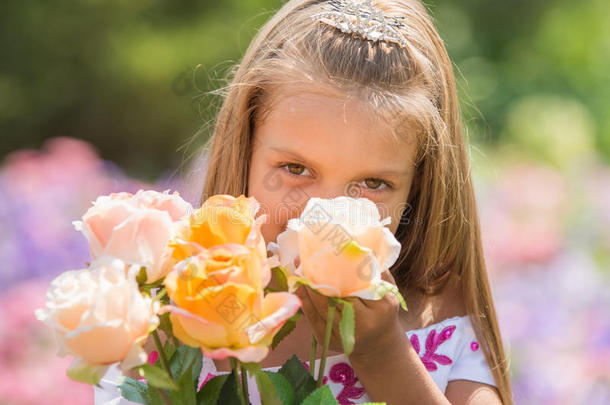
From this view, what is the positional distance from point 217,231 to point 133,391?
0.23 m

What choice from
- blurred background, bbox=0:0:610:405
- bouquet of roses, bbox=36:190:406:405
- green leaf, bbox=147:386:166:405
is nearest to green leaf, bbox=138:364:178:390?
bouquet of roses, bbox=36:190:406:405

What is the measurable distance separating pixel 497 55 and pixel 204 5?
238 centimetres

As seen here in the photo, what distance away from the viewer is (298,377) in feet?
2.79

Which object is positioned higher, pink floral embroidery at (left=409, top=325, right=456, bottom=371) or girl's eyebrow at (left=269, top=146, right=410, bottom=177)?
girl's eyebrow at (left=269, top=146, right=410, bottom=177)

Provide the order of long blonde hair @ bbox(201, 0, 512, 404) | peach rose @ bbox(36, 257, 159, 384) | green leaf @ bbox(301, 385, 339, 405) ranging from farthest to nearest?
long blonde hair @ bbox(201, 0, 512, 404) < green leaf @ bbox(301, 385, 339, 405) < peach rose @ bbox(36, 257, 159, 384)

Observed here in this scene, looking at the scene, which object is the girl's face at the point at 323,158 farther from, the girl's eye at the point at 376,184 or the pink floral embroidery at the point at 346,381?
the pink floral embroidery at the point at 346,381

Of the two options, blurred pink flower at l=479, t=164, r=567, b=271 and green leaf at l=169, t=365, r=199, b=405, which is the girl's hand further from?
blurred pink flower at l=479, t=164, r=567, b=271

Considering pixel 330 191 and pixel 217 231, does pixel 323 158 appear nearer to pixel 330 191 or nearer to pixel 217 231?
pixel 330 191

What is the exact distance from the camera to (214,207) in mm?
735

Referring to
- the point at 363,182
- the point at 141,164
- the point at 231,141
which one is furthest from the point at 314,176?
the point at 141,164

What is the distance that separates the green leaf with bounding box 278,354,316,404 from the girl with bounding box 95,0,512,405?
0.10 meters

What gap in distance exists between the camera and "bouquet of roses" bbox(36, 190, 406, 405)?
0.66m

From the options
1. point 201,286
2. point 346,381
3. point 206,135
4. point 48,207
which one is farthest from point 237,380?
point 48,207

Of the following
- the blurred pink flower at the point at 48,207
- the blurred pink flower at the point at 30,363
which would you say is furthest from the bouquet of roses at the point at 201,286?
the blurred pink flower at the point at 48,207
